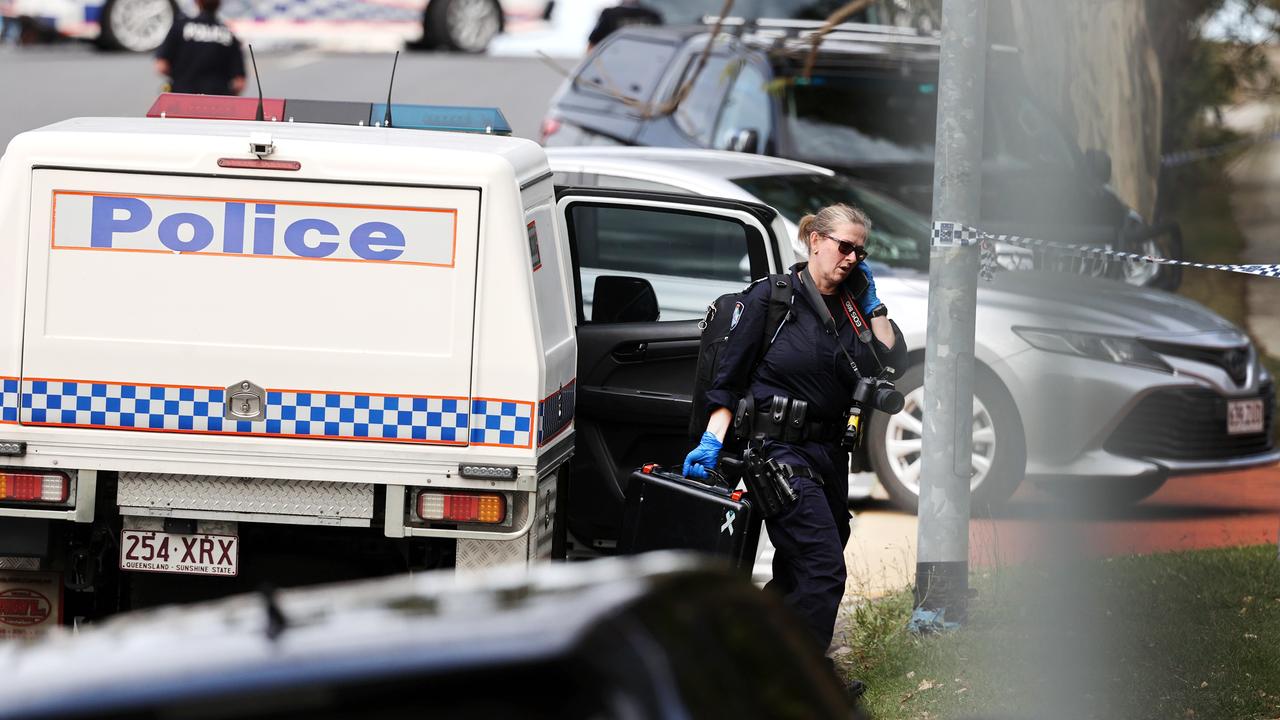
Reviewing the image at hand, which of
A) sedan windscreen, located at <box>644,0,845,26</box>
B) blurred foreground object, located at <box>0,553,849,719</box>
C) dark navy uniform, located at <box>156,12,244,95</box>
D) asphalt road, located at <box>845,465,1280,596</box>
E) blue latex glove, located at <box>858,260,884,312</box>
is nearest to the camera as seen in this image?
blurred foreground object, located at <box>0,553,849,719</box>

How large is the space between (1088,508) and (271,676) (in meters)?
6.82

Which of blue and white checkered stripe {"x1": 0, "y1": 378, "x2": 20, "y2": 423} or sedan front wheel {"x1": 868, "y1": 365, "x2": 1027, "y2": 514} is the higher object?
blue and white checkered stripe {"x1": 0, "y1": 378, "x2": 20, "y2": 423}

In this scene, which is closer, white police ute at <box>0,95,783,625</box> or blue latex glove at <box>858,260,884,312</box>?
white police ute at <box>0,95,783,625</box>

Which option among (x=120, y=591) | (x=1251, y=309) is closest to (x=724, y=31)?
(x=1251, y=309)

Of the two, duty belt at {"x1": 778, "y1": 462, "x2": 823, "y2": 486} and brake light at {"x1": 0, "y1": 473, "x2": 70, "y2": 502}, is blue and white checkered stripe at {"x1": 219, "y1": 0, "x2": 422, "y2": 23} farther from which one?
duty belt at {"x1": 778, "y1": 462, "x2": 823, "y2": 486}

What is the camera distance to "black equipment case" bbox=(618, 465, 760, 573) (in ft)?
18.3

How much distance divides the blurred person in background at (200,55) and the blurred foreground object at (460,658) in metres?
10.9

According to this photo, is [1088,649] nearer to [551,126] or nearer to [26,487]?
[26,487]

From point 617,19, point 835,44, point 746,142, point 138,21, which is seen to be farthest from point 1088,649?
point 138,21

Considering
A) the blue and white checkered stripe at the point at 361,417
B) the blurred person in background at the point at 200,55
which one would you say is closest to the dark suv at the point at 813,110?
the blurred person in background at the point at 200,55

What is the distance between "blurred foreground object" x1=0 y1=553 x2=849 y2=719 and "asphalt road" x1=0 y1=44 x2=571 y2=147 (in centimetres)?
1470

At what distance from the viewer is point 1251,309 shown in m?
15.1

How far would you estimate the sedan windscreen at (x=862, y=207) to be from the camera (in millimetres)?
9117

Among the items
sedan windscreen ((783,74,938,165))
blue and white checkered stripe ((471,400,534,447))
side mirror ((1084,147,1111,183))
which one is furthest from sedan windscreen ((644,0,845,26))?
blue and white checkered stripe ((471,400,534,447))
